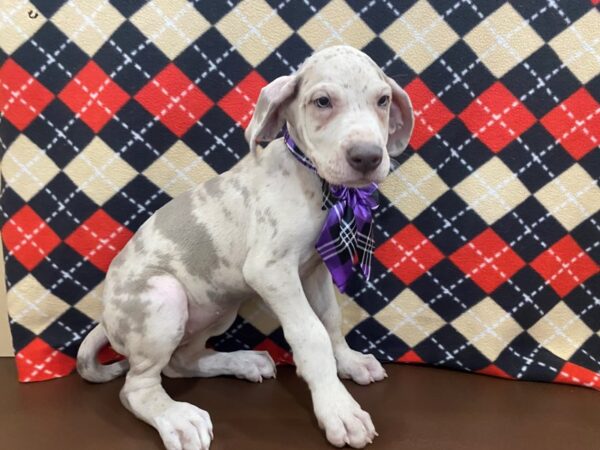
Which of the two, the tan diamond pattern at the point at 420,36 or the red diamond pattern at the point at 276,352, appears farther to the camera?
the red diamond pattern at the point at 276,352

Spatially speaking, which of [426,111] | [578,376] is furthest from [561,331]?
[426,111]

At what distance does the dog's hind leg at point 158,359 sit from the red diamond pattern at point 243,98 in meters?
0.48

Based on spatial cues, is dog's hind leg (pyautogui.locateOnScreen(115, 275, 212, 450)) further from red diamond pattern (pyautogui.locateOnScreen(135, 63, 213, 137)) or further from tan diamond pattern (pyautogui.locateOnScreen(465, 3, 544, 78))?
tan diamond pattern (pyautogui.locateOnScreen(465, 3, 544, 78))

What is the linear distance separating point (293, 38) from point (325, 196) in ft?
1.61

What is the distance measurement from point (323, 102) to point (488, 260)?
2.39ft

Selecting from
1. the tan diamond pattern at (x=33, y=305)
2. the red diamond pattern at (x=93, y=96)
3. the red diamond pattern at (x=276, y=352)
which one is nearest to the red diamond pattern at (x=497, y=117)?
the red diamond pattern at (x=276, y=352)

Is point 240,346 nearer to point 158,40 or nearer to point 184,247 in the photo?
point 184,247

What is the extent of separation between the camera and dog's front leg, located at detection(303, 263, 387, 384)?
4.81 feet

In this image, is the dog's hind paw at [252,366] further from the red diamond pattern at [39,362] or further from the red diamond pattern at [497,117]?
the red diamond pattern at [497,117]

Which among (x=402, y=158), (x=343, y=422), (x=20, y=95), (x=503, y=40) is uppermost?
(x=503, y=40)

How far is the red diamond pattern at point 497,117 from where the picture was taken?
1476 millimetres

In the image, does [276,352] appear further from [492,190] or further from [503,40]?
[503,40]

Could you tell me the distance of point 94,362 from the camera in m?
1.48

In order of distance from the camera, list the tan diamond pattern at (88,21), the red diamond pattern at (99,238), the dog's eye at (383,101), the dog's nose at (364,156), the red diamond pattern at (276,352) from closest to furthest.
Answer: the dog's nose at (364,156), the dog's eye at (383,101), the tan diamond pattern at (88,21), the red diamond pattern at (99,238), the red diamond pattern at (276,352)
